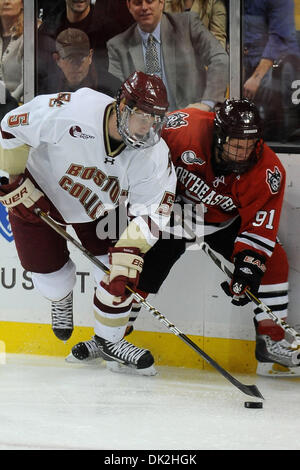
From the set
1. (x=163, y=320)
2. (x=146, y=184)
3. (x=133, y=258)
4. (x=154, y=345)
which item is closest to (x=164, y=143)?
(x=146, y=184)

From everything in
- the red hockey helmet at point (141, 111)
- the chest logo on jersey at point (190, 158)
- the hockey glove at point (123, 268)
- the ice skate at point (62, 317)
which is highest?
the red hockey helmet at point (141, 111)

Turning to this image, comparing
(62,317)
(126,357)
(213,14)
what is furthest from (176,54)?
(126,357)

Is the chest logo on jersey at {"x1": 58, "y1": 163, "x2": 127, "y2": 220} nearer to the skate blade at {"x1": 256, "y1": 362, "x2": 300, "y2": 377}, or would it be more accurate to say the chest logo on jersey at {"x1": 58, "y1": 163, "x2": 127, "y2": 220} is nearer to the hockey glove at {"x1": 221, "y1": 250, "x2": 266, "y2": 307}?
the hockey glove at {"x1": 221, "y1": 250, "x2": 266, "y2": 307}

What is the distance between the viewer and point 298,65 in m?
3.75

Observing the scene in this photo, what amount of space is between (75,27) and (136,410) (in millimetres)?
1966

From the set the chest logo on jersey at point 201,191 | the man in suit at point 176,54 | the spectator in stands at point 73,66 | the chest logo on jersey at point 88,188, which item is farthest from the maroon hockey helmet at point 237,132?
the spectator in stands at point 73,66

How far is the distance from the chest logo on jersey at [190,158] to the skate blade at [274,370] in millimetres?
930

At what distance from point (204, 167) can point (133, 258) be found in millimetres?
514

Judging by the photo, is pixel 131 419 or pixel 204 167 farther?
pixel 204 167

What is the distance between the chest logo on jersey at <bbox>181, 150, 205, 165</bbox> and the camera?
3.45 metres

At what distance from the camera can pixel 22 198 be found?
11.0ft

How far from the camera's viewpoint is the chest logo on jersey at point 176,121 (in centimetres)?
349

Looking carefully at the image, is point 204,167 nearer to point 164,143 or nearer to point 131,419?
point 164,143

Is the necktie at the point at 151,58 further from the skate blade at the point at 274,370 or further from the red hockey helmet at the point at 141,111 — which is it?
the skate blade at the point at 274,370
